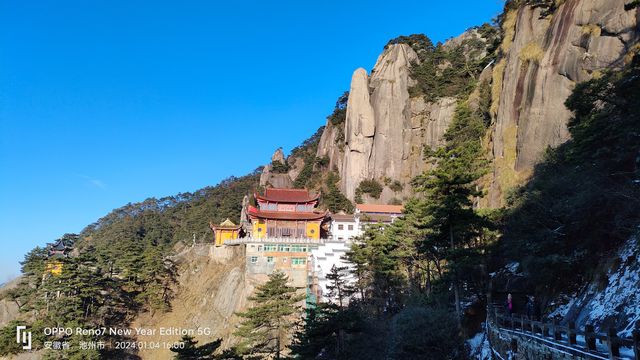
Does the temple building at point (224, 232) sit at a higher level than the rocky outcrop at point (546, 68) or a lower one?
lower

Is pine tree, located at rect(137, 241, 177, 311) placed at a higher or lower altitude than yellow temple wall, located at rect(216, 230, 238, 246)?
lower

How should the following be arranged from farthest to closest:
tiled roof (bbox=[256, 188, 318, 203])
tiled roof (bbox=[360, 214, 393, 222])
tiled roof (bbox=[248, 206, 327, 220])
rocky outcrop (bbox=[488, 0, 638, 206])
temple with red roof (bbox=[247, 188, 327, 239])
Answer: tiled roof (bbox=[256, 188, 318, 203]), tiled roof (bbox=[360, 214, 393, 222]), temple with red roof (bbox=[247, 188, 327, 239]), tiled roof (bbox=[248, 206, 327, 220]), rocky outcrop (bbox=[488, 0, 638, 206])

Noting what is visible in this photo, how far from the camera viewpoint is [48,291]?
3975 centimetres

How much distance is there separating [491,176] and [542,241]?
2165 centimetres

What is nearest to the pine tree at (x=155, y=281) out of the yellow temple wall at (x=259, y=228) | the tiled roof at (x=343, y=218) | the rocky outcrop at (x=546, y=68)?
the yellow temple wall at (x=259, y=228)

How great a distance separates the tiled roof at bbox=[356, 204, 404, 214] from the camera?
180ft

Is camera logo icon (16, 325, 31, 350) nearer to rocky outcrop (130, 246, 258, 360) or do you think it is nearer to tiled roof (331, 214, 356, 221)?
rocky outcrop (130, 246, 258, 360)

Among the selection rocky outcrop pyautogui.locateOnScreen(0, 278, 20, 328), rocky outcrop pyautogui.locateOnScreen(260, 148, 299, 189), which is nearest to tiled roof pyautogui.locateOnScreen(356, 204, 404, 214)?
rocky outcrop pyautogui.locateOnScreen(260, 148, 299, 189)

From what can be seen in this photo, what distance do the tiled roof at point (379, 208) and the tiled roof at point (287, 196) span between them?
25.1 feet

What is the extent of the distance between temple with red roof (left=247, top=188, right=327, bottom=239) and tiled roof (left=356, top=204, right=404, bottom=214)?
7.45 metres

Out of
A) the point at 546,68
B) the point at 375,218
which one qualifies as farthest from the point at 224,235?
the point at 546,68

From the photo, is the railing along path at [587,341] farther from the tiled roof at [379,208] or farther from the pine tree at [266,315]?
the tiled roof at [379,208]

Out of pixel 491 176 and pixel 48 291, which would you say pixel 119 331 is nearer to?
pixel 48 291

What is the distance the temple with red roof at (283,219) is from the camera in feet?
156
